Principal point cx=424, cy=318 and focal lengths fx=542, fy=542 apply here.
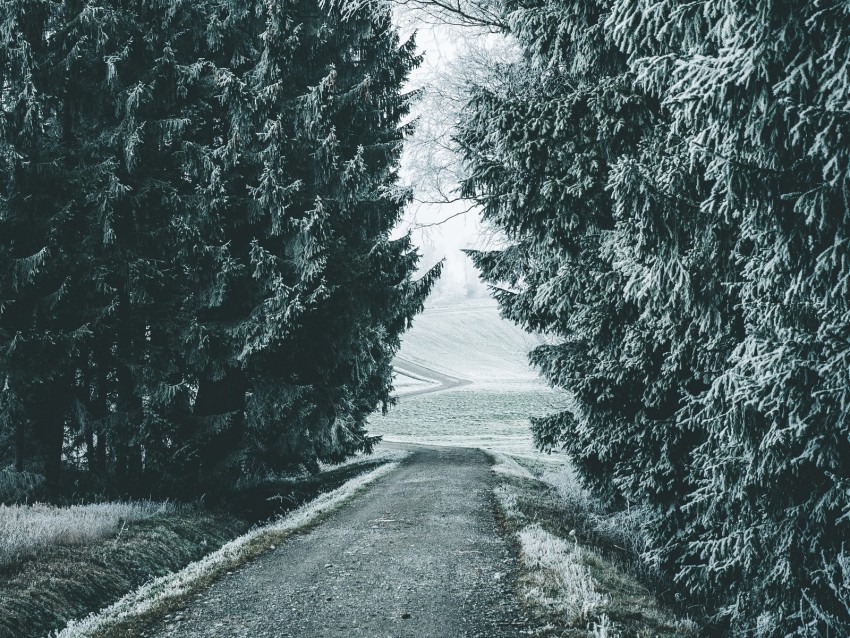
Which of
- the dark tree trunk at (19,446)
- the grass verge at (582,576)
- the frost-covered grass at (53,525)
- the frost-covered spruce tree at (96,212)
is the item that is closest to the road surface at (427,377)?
the frost-covered spruce tree at (96,212)

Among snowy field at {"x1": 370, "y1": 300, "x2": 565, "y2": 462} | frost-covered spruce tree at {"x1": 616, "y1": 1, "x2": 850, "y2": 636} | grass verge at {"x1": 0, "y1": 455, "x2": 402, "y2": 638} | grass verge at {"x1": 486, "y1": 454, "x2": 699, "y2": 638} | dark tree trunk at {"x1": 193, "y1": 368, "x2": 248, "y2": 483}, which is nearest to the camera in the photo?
frost-covered spruce tree at {"x1": 616, "y1": 1, "x2": 850, "y2": 636}

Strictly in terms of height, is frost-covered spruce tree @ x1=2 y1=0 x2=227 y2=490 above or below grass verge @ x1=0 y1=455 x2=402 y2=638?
above

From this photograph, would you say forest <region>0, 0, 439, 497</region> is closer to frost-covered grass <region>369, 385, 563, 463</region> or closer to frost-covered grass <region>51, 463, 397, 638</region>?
frost-covered grass <region>51, 463, 397, 638</region>

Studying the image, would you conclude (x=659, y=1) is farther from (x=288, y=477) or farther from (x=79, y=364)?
(x=288, y=477)

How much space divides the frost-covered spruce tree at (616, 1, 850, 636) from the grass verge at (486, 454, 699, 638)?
102cm

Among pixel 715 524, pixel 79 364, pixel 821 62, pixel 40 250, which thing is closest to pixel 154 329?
pixel 79 364

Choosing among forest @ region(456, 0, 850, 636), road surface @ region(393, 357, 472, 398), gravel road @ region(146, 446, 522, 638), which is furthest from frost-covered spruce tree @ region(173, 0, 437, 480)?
road surface @ region(393, 357, 472, 398)

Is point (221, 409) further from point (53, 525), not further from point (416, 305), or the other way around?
point (416, 305)

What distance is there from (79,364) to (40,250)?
7.55ft

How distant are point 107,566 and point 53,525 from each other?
1081 mm

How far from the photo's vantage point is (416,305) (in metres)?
12.8

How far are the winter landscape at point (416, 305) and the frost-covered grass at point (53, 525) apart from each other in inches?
3.9

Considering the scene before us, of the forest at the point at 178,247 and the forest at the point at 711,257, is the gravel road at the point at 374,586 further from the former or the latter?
the forest at the point at 178,247

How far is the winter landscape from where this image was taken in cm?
406
